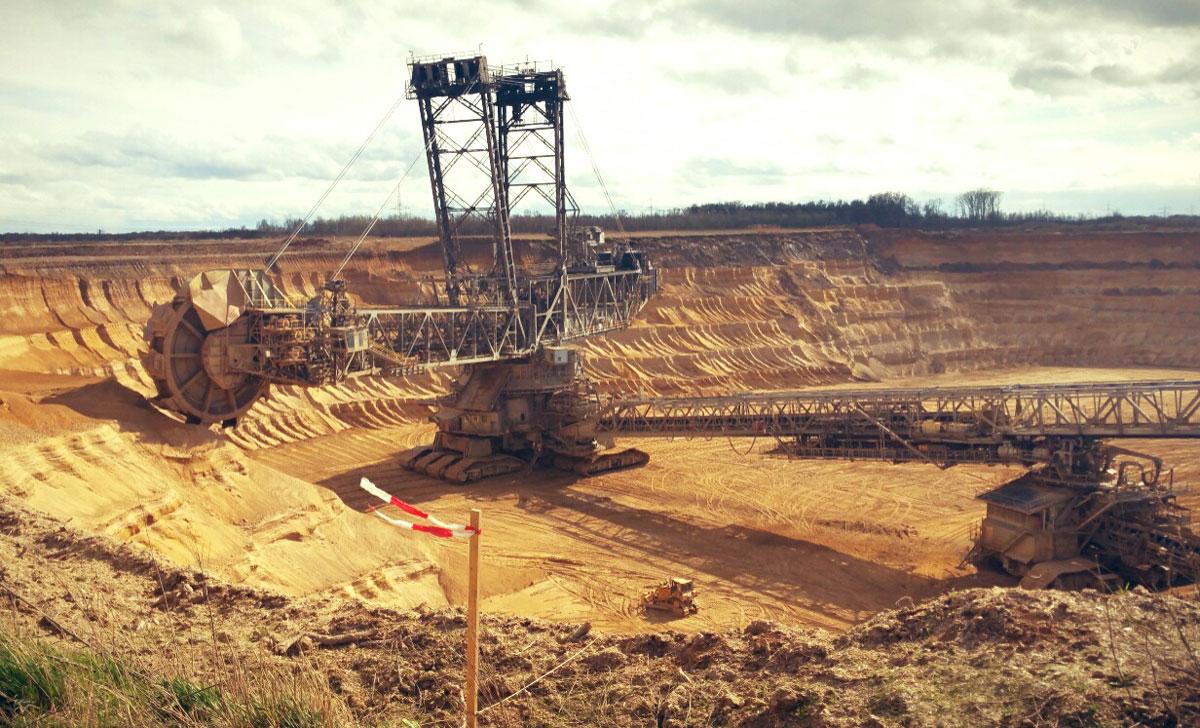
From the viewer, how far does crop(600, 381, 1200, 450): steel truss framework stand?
18531 millimetres

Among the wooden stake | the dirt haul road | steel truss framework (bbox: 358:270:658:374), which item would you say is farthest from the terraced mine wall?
the wooden stake

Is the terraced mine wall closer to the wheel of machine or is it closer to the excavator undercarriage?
the excavator undercarriage

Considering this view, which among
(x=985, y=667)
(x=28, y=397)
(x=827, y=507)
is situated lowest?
(x=827, y=507)

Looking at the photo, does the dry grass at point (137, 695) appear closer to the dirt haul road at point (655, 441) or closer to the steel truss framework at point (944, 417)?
the dirt haul road at point (655, 441)

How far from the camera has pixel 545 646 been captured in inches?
332

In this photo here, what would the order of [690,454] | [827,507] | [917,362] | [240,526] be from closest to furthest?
[240,526] < [827,507] < [690,454] < [917,362]

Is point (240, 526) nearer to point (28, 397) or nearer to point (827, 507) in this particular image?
point (28, 397)

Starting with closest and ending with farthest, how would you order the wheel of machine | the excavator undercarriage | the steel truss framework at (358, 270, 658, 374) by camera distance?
the wheel of machine
the steel truss framework at (358, 270, 658, 374)
the excavator undercarriage

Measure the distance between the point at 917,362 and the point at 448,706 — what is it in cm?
4998

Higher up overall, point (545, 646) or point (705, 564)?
point (545, 646)

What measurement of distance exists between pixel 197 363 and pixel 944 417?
55.2 feet

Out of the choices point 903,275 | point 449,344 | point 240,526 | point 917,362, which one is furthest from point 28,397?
point 903,275

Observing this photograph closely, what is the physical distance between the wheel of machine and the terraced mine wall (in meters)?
19.7

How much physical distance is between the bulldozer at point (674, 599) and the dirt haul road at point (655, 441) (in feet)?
1.42
